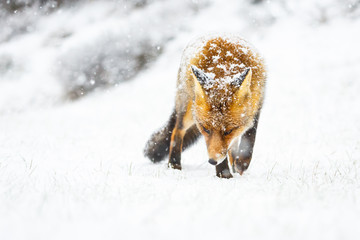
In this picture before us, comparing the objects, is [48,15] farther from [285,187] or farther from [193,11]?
[285,187]

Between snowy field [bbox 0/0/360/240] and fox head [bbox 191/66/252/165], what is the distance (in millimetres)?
536

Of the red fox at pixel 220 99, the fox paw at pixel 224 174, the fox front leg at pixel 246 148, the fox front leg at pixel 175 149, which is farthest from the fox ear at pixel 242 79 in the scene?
the fox front leg at pixel 175 149

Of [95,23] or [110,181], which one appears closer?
[110,181]

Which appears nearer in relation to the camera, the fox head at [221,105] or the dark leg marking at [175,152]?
the fox head at [221,105]

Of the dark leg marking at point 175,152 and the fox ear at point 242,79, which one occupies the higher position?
the fox ear at point 242,79

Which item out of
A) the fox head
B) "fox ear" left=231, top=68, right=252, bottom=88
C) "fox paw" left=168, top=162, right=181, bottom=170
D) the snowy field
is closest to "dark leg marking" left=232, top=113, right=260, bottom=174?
the snowy field

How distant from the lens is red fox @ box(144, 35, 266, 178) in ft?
11.4

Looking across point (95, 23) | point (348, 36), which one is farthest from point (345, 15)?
point (95, 23)

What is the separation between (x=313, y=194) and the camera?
2674mm

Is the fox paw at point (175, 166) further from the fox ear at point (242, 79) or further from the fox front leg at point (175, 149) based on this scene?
the fox ear at point (242, 79)

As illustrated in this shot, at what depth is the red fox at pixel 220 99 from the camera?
11.4 ft

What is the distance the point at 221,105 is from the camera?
11.4 ft

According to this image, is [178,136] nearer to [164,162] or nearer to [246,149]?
[164,162]

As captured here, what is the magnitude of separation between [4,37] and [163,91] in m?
18.1
